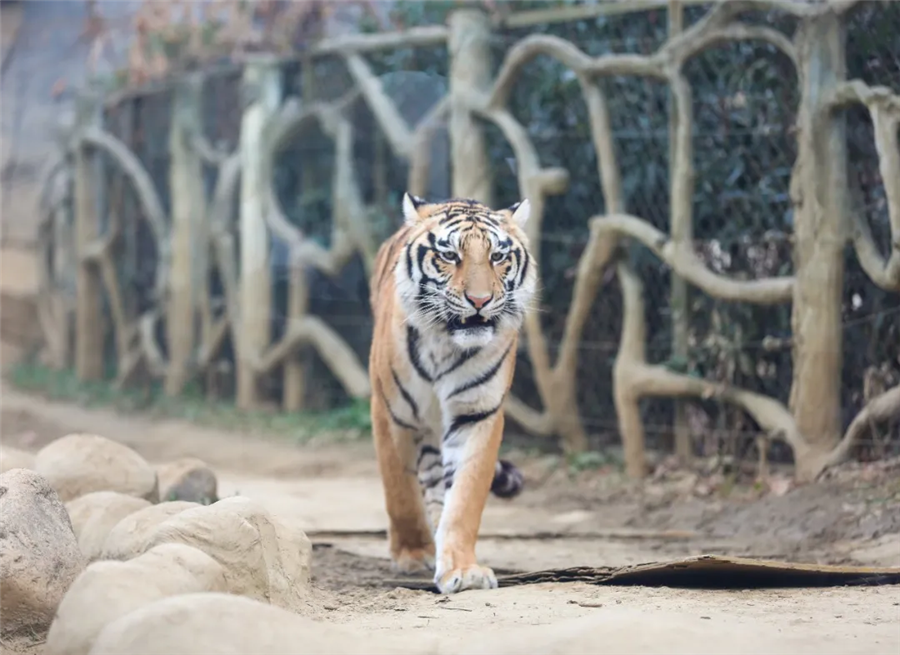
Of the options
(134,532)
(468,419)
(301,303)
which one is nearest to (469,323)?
(468,419)

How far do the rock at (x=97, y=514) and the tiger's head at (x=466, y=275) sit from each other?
3.95 feet

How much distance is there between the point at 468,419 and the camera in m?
4.73

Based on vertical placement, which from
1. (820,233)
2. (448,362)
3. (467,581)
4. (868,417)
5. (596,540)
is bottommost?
(596,540)

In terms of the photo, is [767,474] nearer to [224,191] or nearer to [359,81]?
[359,81]

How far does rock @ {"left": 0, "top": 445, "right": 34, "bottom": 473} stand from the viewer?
15.7ft

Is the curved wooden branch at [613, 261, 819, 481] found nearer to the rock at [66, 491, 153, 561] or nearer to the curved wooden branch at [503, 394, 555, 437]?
the curved wooden branch at [503, 394, 555, 437]

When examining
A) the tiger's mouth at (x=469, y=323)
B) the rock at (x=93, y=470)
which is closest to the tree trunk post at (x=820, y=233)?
the tiger's mouth at (x=469, y=323)

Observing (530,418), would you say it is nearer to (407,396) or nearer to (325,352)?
(325,352)

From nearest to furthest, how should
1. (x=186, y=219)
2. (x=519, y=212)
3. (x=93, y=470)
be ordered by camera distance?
1. (x=93, y=470)
2. (x=519, y=212)
3. (x=186, y=219)

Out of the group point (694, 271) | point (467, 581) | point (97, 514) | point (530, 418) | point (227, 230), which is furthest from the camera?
point (227, 230)

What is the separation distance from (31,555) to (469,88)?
4.54m

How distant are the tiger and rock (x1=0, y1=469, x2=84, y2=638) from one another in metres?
1.29

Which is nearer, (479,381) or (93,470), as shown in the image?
(479,381)

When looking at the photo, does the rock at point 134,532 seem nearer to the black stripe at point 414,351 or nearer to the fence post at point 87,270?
the black stripe at point 414,351
